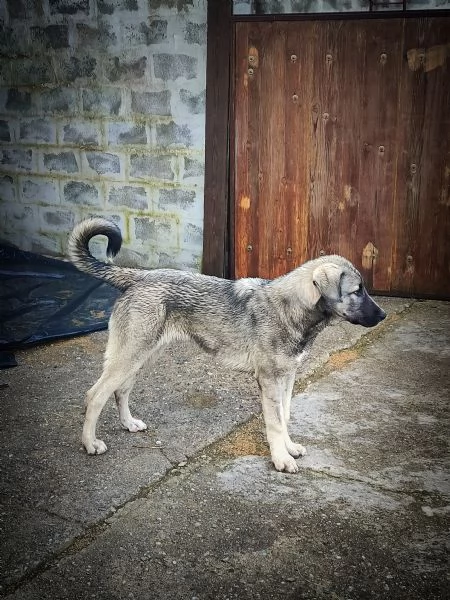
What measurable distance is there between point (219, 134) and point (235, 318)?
11.6 ft

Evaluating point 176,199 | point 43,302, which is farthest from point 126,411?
point 176,199

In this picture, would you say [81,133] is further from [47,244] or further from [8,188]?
[47,244]

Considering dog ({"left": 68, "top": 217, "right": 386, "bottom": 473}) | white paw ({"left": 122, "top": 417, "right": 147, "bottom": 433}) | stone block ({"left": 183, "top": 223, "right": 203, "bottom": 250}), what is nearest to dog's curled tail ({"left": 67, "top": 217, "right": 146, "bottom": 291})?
dog ({"left": 68, "top": 217, "right": 386, "bottom": 473})

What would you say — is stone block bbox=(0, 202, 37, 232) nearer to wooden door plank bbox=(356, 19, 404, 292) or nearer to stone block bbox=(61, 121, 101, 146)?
stone block bbox=(61, 121, 101, 146)

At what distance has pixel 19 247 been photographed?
27.9ft

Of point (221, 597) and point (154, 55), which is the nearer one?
point (221, 597)

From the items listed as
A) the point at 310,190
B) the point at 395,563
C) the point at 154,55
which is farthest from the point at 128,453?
the point at 154,55

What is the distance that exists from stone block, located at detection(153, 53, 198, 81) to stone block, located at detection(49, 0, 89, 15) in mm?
1046

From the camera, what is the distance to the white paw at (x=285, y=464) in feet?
12.4

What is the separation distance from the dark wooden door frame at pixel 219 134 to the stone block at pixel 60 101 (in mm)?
1751

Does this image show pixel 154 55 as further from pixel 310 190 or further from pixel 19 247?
pixel 19 247

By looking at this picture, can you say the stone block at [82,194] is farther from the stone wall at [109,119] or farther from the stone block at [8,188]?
the stone block at [8,188]

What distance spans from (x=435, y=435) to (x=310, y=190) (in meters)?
3.32

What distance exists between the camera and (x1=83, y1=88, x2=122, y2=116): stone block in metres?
7.49
